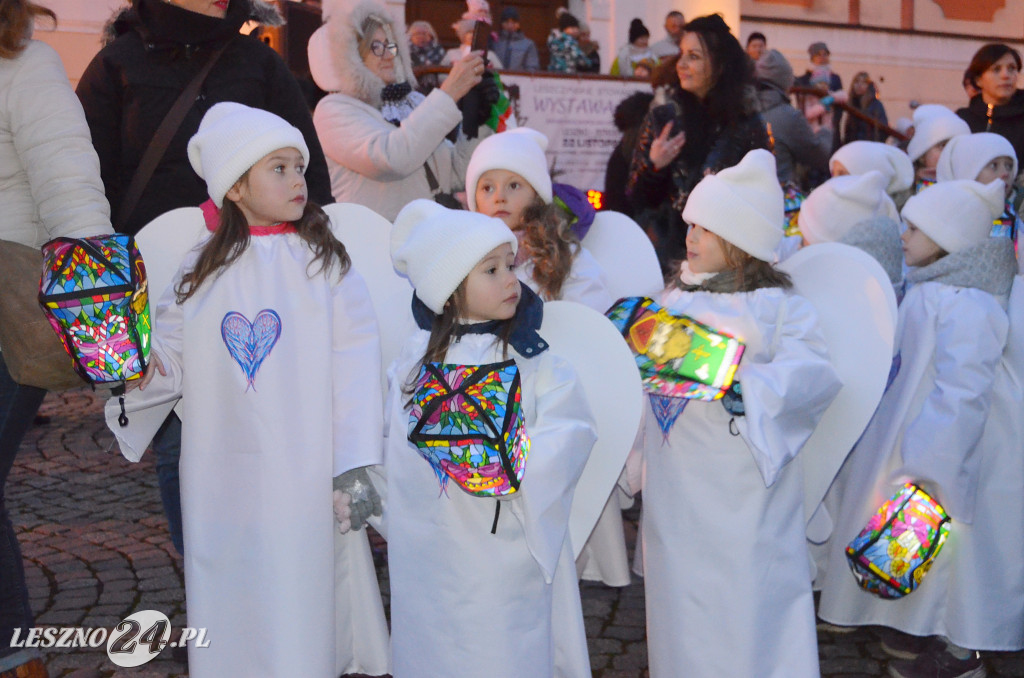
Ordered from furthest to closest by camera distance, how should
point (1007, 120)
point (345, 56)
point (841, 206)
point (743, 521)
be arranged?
point (1007, 120), point (841, 206), point (345, 56), point (743, 521)

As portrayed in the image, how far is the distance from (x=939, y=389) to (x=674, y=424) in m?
1.03

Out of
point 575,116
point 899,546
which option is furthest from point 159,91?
point 575,116

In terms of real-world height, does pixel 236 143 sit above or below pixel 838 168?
above

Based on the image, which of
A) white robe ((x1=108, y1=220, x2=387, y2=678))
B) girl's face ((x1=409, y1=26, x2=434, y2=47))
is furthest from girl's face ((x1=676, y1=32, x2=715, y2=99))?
girl's face ((x1=409, y1=26, x2=434, y2=47))

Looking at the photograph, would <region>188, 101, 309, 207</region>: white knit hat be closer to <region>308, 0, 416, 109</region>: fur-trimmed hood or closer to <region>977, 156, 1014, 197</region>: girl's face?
<region>308, 0, 416, 109</region>: fur-trimmed hood

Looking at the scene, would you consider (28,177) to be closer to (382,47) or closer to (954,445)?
(382,47)

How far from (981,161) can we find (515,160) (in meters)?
2.62

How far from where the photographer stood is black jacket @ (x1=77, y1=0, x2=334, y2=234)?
12.2 feet

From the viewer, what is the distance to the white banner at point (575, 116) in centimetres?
845

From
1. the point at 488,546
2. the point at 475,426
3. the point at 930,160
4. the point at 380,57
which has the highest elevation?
the point at 380,57

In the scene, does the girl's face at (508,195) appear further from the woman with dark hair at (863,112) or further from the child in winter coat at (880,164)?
the woman with dark hair at (863,112)

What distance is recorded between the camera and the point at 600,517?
3951mm

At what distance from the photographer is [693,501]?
11.0 ft

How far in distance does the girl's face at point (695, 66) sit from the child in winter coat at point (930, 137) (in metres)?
1.92
